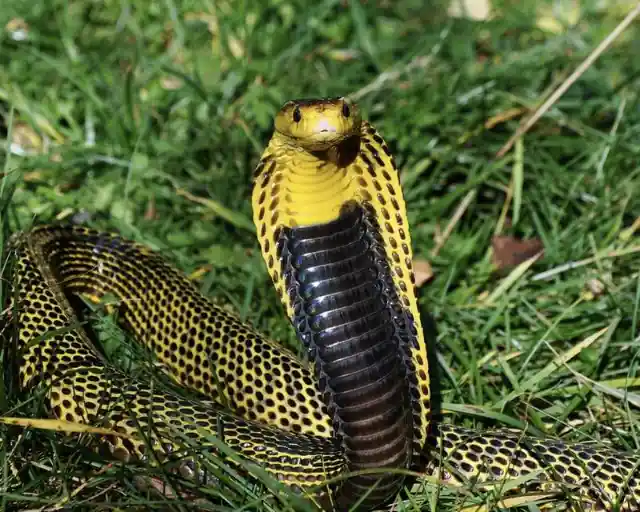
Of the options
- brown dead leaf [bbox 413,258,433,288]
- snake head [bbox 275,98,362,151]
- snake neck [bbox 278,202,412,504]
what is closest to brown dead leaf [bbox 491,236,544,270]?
brown dead leaf [bbox 413,258,433,288]

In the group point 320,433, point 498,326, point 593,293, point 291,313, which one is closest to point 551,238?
point 593,293

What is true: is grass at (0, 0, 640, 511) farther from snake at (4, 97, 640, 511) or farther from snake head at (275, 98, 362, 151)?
snake head at (275, 98, 362, 151)

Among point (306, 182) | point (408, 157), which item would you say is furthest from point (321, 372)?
point (408, 157)

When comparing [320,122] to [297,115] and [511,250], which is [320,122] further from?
[511,250]

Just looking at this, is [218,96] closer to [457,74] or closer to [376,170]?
[457,74]

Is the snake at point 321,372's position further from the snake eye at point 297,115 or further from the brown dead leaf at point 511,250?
the brown dead leaf at point 511,250

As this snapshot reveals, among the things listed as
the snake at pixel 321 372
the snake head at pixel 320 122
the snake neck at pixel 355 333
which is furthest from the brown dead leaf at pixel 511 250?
the snake head at pixel 320 122
